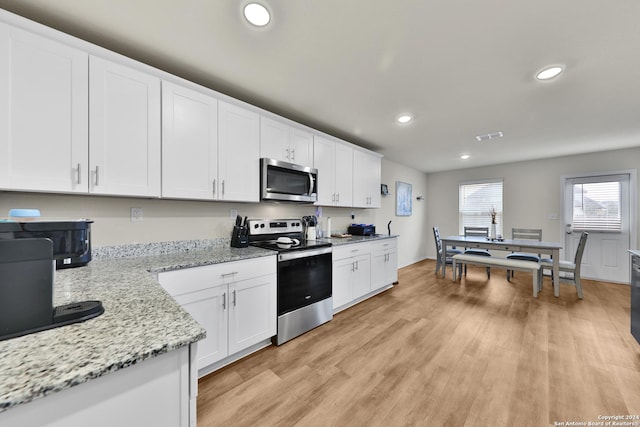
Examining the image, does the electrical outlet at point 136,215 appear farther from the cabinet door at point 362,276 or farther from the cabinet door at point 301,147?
the cabinet door at point 362,276

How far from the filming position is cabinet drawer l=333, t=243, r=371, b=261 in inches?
115

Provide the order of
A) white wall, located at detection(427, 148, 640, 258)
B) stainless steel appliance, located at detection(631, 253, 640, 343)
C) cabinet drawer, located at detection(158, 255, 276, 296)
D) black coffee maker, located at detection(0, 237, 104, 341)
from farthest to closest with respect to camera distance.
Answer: white wall, located at detection(427, 148, 640, 258) < stainless steel appliance, located at detection(631, 253, 640, 343) < cabinet drawer, located at detection(158, 255, 276, 296) < black coffee maker, located at detection(0, 237, 104, 341)

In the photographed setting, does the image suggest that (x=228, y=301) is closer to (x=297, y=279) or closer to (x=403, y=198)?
(x=297, y=279)

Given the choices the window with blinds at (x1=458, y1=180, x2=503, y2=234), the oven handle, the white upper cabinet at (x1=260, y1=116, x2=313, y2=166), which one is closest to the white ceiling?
the white upper cabinet at (x1=260, y1=116, x2=313, y2=166)

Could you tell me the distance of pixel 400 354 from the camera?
2168 millimetres

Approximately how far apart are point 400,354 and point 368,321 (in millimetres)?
670

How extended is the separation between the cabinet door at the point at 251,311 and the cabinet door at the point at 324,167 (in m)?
1.36

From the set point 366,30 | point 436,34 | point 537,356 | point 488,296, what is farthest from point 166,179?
point 488,296

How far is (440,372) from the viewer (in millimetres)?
1924

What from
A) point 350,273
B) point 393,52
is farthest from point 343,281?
point 393,52

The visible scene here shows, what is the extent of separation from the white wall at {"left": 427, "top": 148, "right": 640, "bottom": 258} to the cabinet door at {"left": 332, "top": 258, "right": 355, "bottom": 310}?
13.7ft

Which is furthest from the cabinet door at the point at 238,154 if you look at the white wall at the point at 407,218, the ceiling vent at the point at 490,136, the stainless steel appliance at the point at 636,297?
the stainless steel appliance at the point at 636,297

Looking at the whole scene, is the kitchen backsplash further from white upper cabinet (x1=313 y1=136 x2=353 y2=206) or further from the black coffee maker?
the black coffee maker

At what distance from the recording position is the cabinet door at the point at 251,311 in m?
1.98
